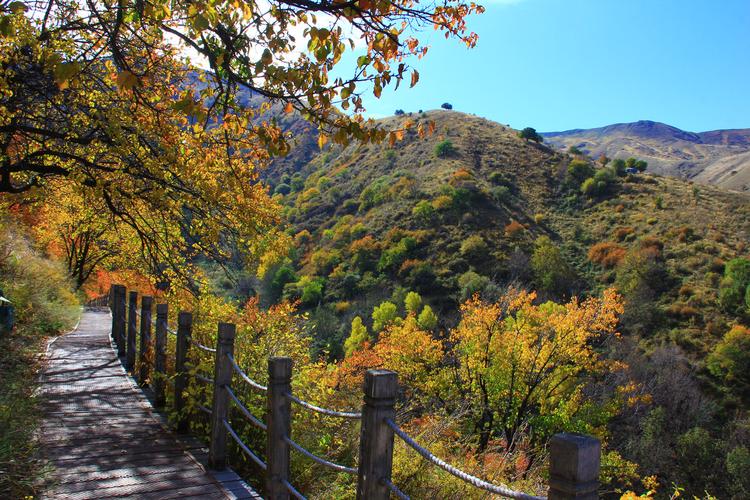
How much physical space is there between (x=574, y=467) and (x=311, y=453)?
2792 mm

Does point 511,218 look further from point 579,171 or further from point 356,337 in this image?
point 356,337

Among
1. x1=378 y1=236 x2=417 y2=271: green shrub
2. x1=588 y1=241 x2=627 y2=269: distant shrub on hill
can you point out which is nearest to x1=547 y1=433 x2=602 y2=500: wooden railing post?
x1=588 y1=241 x2=627 y2=269: distant shrub on hill

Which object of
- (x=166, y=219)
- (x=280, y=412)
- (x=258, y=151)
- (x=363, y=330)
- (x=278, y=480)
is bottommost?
(x=363, y=330)

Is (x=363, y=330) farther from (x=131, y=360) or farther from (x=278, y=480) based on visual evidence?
(x=278, y=480)

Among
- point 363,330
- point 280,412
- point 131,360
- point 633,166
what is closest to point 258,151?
point 131,360

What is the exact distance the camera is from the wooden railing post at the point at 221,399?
170 inches

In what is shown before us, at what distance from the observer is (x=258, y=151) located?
289 inches

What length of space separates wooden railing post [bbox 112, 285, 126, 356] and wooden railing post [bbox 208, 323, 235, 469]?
18.2ft

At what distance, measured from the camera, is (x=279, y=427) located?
11.3 ft

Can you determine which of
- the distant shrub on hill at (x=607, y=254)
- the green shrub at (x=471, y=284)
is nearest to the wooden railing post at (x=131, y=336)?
the green shrub at (x=471, y=284)

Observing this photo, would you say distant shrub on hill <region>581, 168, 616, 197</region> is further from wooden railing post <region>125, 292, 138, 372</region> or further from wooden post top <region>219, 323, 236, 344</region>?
wooden post top <region>219, 323, 236, 344</region>

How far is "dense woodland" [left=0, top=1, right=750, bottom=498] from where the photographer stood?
14.0 ft

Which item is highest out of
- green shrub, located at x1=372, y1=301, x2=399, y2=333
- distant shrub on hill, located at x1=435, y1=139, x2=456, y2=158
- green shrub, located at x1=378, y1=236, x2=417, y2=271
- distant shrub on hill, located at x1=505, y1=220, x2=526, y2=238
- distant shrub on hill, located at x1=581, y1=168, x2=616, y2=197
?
distant shrub on hill, located at x1=435, y1=139, x2=456, y2=158

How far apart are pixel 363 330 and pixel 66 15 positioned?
3427 cm
